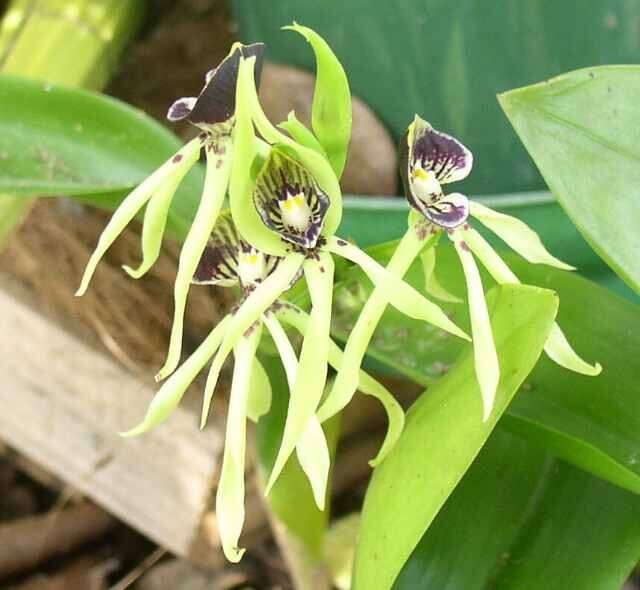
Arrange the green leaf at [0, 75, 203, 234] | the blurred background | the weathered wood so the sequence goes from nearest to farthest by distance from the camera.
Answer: the green leaf at [0, 75, 203, 234] < the blurred background < the weathered wood

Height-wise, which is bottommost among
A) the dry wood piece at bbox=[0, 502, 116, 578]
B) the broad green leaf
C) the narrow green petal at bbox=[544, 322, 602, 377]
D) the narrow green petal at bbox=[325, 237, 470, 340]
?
the dry wood piece at bbox=[0, 502, 116, 578]

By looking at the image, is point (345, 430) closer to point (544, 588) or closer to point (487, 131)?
point (487, 131)

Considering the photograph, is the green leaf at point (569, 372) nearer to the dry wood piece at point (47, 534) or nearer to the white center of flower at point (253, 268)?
the white center of flower at point (253, 268)

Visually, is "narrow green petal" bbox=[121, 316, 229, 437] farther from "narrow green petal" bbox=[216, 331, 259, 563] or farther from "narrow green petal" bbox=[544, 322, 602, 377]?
"narrow green petal" bbox=[544, 322, 602, 377]

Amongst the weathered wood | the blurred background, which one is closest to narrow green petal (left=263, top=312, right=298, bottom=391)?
the blurred background

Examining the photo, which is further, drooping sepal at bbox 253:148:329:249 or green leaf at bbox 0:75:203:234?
green leaf at bbox 0:75:203:234

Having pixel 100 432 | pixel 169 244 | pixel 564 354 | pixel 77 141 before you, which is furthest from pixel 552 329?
pixel 100 432

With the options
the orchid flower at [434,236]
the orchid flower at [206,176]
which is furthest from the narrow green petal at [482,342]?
the orchid flower at [206,176]
